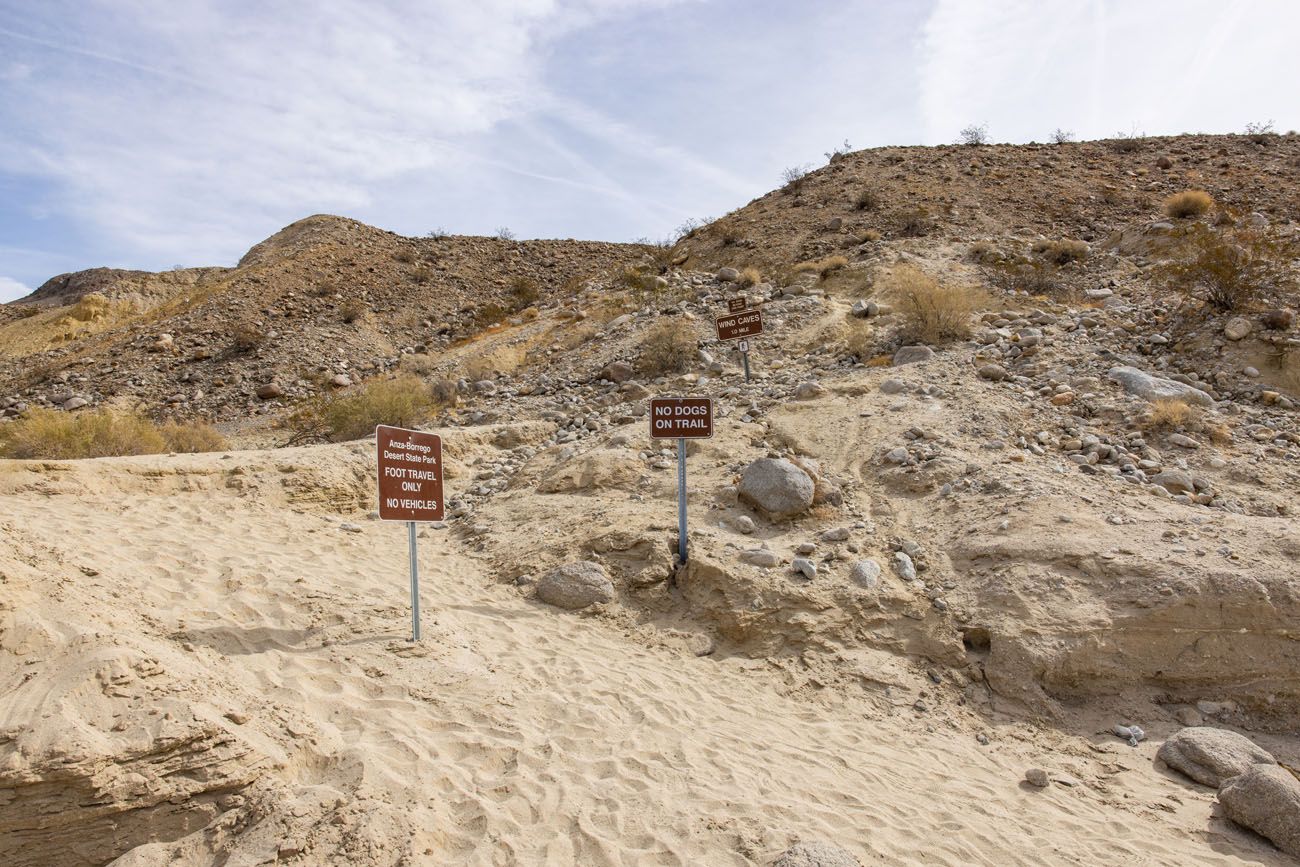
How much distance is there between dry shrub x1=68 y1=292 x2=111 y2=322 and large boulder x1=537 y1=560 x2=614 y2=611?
25.6 metres

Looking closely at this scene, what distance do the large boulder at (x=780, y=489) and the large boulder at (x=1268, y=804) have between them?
3.69 metres

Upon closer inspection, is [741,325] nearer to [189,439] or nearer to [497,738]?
[497,738]

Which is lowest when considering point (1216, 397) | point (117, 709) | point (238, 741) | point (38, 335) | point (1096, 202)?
point (238, 741)

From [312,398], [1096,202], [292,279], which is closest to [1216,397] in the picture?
[1096,202]

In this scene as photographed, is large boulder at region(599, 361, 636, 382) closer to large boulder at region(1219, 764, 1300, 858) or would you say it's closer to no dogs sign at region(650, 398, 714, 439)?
no dogs sign at region(650, 398, 714, 439)

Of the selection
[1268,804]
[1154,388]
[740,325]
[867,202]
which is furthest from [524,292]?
[1268,804]

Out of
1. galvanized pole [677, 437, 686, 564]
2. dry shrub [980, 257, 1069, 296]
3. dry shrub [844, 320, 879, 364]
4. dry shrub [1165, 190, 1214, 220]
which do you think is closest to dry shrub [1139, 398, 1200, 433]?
dry shrub [844, 320, 879, 364]

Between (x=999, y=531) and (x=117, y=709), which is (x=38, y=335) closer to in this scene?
(x=117, y=709)

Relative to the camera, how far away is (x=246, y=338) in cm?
1883

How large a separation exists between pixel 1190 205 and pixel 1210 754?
54.1 ft

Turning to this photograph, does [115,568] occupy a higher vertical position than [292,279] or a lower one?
lower

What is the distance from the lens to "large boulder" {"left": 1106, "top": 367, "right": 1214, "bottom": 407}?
28.8 ft

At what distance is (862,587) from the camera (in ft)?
19.8

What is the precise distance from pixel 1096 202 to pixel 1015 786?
65.9 feet
